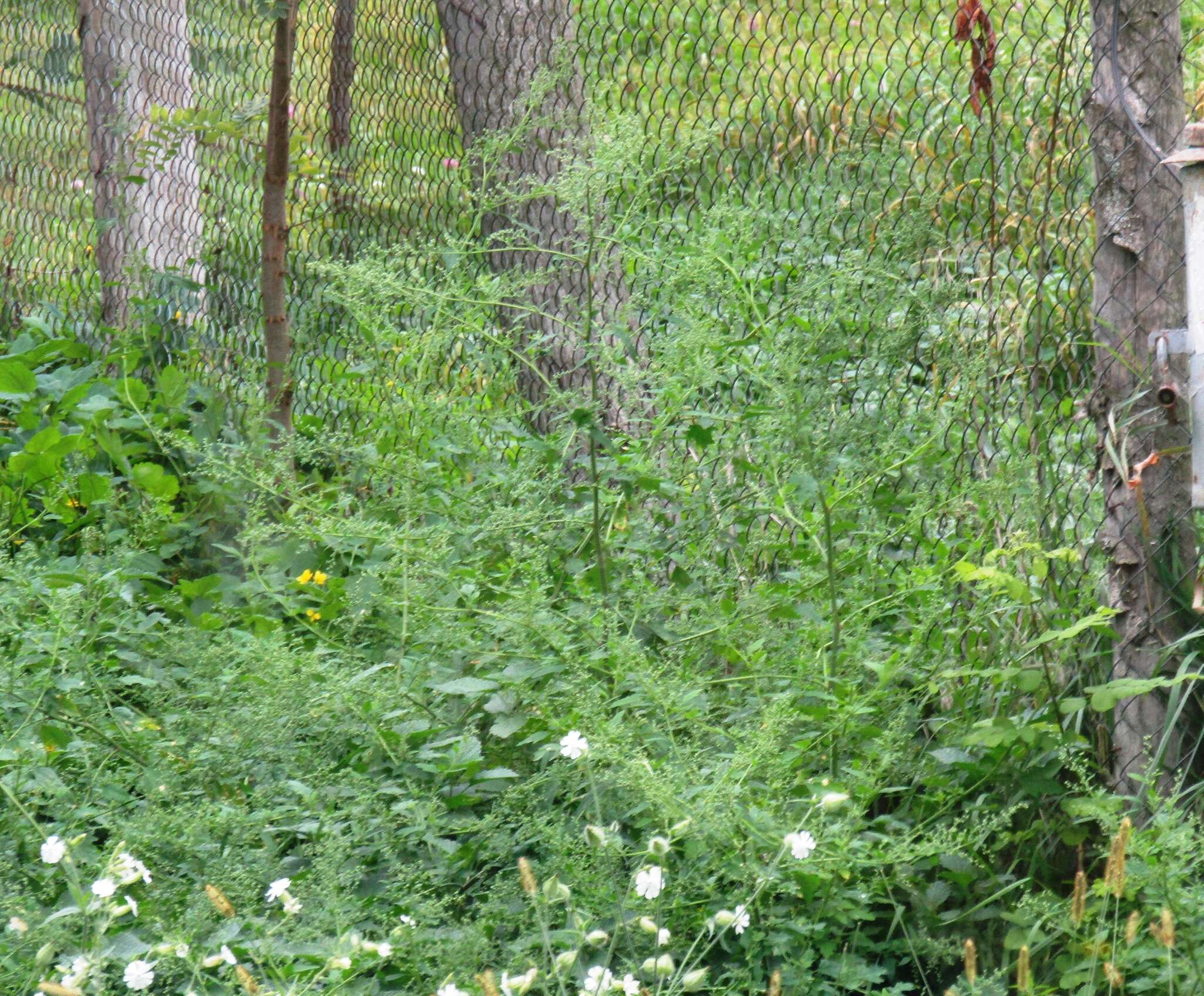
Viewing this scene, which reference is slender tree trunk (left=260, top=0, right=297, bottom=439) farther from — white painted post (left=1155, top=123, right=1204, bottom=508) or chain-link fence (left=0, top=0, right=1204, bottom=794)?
white painted post (left=1155, top=123, right=1204, bottom=508)

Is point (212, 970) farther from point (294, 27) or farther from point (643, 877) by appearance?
point (294, 27)

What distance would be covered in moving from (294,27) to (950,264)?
2095 mm

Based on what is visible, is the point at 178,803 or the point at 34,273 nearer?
the point at 178,803

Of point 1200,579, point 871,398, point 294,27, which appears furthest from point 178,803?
point 294,27

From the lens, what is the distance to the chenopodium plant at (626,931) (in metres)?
1.89

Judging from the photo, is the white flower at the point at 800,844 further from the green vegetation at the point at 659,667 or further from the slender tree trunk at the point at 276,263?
the slender tree trunk at the point at 276,263

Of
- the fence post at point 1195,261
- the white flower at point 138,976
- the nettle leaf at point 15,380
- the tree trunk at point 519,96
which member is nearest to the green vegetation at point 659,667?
the white flower at point 138,976

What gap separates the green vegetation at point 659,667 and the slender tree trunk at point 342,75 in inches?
48.8

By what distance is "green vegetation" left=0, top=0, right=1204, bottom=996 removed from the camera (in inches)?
85.7

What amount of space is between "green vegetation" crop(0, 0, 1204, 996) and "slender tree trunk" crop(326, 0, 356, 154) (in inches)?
48.8

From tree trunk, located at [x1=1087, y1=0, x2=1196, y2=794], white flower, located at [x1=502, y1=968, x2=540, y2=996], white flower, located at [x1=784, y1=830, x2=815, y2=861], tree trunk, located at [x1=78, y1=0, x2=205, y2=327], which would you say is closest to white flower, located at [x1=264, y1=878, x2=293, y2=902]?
white flower, located at [x1=502, y1=968, x2=540, y2=996]

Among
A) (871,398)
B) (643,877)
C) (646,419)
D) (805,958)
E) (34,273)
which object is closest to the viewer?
(643,877)

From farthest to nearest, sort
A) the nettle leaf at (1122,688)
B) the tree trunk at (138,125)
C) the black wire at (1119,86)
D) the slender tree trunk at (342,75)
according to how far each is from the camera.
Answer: the tree trunk at (138,125), the slender tree trunk at (342,75), the black wire at (1119,86), the nettle leaf at (1122,688)

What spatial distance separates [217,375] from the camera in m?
4.87
